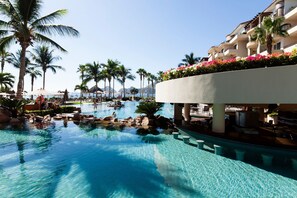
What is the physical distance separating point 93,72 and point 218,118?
1954 inches

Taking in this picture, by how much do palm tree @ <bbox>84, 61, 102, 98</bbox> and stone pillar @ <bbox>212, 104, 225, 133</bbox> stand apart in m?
48.1

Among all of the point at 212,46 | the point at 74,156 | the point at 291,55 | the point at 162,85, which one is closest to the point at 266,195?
the point at 291,55

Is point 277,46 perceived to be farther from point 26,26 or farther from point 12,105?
point 12,105

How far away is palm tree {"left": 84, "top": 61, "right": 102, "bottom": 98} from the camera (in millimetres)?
55763

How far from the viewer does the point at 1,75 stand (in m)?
39.4

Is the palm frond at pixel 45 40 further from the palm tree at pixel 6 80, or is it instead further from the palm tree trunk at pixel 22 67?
the palm tree at pixel 6 80

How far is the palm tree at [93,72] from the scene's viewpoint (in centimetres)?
5576

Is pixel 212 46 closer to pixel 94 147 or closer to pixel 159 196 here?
pixel 94 147

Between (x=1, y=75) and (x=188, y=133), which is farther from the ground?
(x=1, y=75)

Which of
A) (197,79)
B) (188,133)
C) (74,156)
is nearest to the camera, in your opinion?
(74,156)

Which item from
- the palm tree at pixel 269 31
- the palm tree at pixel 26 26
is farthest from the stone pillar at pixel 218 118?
the palm tree at pixel 269 31

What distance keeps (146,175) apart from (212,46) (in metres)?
44.2

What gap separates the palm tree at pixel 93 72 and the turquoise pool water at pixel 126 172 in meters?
45.7

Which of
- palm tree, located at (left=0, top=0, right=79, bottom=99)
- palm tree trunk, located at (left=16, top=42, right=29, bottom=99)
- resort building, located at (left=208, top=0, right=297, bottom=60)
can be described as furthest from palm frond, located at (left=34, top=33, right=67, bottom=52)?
resort building, located at (left=208, top=0, right=297, bottom=60)
